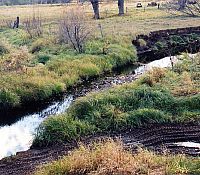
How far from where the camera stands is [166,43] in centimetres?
3950

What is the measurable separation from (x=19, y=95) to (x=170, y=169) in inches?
538

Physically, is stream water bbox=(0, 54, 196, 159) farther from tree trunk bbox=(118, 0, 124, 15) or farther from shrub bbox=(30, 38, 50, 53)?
tree trunk bbox=(118, 0, 124, 15)

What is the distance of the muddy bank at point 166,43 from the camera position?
36.9 metres

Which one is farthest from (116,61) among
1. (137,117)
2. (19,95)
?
(137,117)

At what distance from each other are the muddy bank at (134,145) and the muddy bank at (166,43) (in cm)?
1645

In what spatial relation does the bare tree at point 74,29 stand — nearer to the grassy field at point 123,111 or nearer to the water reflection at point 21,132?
the water reflection at point 21,132

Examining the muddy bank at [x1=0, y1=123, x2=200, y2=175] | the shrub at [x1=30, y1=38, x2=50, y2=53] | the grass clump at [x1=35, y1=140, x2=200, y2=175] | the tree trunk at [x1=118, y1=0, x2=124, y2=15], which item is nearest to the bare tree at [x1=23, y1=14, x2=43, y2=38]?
the shrub at [x1=30, y1=38, x2=50, y2=53]

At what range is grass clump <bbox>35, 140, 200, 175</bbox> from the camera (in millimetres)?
13242

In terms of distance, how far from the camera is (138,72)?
31391 millimetres

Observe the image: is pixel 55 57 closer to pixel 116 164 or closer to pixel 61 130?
pixel 61 130

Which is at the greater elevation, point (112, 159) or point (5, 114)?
point (112, 159)

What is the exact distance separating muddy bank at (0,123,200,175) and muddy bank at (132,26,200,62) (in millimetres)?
16450

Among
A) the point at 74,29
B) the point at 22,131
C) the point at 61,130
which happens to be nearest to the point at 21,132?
the point at 22,131

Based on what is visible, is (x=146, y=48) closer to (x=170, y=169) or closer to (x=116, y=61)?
(x=116, y=61)
